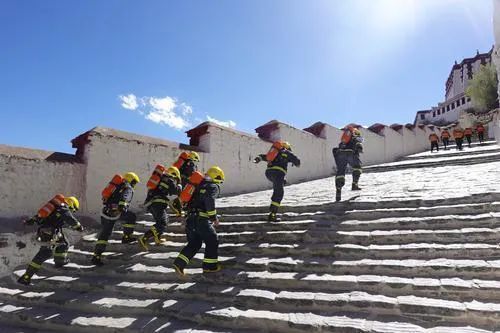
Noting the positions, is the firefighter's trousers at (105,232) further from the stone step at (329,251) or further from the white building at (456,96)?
the white building at (456,96)

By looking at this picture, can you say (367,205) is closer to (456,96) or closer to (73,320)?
(73,320)

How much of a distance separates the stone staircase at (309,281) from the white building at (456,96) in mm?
54573

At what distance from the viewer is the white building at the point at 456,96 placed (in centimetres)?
5493

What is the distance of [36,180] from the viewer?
665 centimetres

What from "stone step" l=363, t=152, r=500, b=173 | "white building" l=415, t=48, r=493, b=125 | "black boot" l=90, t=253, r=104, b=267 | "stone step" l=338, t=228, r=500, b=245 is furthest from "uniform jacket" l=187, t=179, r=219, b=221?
"white building" l=415, t=48, r=493, b=125

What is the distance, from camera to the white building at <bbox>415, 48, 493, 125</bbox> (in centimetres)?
5493

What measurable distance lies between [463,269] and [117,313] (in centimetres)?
426

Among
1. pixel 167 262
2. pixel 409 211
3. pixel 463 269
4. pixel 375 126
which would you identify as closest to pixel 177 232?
pixel 167 262

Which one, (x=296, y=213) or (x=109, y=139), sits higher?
(x=109, y=139)

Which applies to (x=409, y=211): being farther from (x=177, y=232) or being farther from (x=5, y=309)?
(x=5, y=309)

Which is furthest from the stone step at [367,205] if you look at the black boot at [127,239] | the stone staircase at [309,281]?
the black boot at [127,239]

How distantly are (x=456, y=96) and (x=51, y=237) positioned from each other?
63540 mm

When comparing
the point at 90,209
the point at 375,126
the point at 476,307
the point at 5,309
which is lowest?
the point at 5,309

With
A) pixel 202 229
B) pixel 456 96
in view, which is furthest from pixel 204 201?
pixel 456 96
